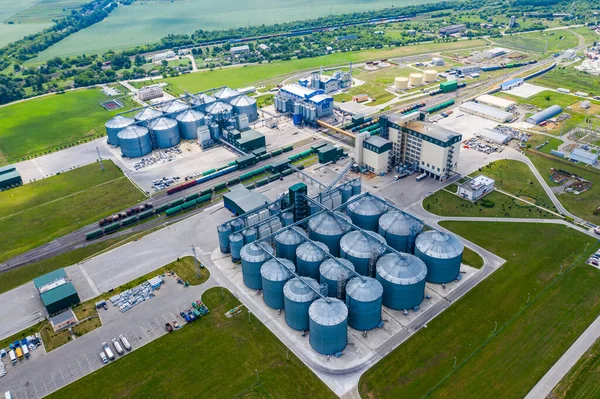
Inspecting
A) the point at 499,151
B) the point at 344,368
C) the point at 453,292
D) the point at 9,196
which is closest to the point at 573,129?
the point at 499,151

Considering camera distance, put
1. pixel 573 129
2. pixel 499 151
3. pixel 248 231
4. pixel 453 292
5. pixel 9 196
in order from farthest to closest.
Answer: pixel 573 129
pixel 499 151
pixel 9 196
pixel 248 231
pixel 453 292

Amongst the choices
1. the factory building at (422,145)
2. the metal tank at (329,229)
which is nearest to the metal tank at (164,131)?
the factory building at (422,145)

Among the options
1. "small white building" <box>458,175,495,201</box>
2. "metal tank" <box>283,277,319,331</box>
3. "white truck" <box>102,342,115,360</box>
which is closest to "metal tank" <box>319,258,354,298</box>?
"metal tank" <box>283,277,319,331</box>

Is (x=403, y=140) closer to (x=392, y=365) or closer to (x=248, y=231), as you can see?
(x=248, y=231)

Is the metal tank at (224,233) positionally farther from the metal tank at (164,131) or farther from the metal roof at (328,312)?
the metal tank at (164,131)

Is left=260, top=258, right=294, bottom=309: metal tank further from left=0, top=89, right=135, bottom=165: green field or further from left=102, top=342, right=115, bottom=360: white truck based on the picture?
left=0, top=89, right=135, bottom=165: green field
